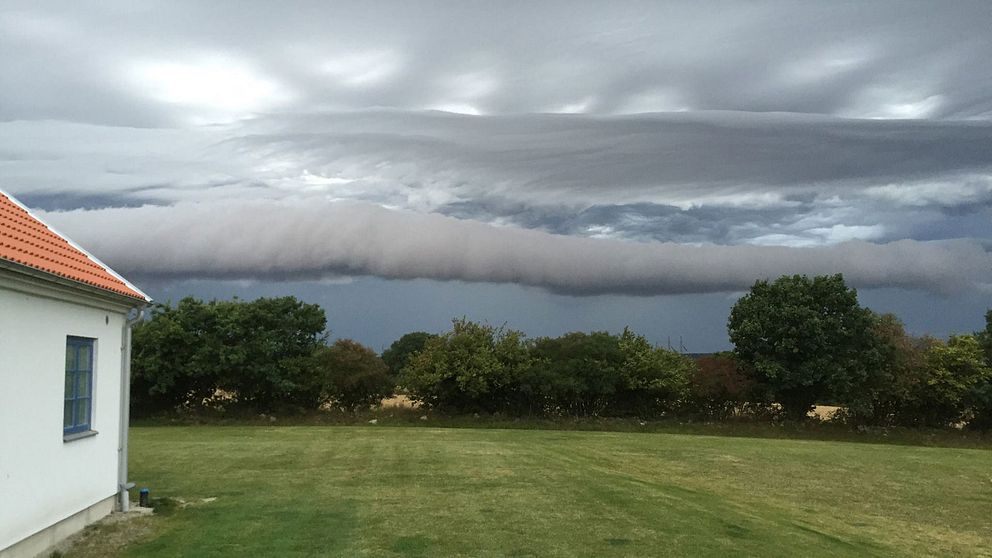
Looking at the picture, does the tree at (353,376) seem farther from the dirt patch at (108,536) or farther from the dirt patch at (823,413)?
the dirt patch at (108,536)

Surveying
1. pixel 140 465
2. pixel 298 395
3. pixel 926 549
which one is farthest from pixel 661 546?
pixel 298 395

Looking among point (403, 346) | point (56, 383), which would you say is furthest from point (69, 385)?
point (403, 346)

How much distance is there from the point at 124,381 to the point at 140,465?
7.66 meters

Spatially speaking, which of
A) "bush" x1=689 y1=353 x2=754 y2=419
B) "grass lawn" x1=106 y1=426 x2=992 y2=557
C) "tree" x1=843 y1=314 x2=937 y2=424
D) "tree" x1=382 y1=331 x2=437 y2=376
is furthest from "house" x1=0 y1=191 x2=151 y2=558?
"tree" x1=382 y1=331 x2=437 y2=376

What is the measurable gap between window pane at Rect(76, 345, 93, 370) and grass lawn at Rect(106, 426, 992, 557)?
280cm

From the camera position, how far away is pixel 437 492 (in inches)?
631

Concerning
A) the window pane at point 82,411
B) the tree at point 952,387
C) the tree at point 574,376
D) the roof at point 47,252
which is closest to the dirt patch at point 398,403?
the tree at point 574,376

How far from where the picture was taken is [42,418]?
33.4ft

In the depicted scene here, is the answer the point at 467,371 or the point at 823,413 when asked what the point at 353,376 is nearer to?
the point at 467,371

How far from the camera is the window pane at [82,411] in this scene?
460 inches

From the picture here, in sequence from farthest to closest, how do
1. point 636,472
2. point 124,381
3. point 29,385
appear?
point 636,472, point 124,381, point 29,385

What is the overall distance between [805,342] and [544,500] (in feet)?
110

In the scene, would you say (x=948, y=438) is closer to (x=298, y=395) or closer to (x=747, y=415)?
(x=747, y=415)

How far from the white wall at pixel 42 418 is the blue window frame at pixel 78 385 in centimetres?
11
